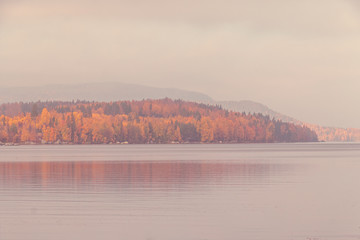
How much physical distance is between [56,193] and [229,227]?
1916cm

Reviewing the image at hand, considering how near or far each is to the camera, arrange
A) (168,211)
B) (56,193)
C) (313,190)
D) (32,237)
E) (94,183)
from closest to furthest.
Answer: (32,237) → (168,211) → (56,193) → (313,190) → (94,183)

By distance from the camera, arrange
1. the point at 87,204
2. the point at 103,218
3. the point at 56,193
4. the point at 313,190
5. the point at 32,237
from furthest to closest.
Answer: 1. the point at 313,190
2. the point at 56,193
3. the point at 87,204
4. the point at 103,218
5. the point at 32,237

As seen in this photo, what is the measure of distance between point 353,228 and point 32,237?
1462 centimetres

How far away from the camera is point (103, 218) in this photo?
29359mm

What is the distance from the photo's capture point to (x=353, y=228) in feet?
85.9

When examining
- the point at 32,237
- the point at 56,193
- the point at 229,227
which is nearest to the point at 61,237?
the point at 32,237

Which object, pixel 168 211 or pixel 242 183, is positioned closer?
pixel 168 211

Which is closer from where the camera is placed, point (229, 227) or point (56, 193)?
point (229, 227)

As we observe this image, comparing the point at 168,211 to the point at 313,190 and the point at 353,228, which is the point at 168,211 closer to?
the point at 353,228

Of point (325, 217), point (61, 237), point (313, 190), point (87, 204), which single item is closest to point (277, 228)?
point (325, 217)

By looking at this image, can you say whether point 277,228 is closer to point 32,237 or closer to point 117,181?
point 32,237

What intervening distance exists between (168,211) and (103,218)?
4.17m

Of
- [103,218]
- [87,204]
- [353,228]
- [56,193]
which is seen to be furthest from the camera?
[56,193]

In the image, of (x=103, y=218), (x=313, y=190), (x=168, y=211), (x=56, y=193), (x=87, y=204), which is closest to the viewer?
(x=103, y=218)
